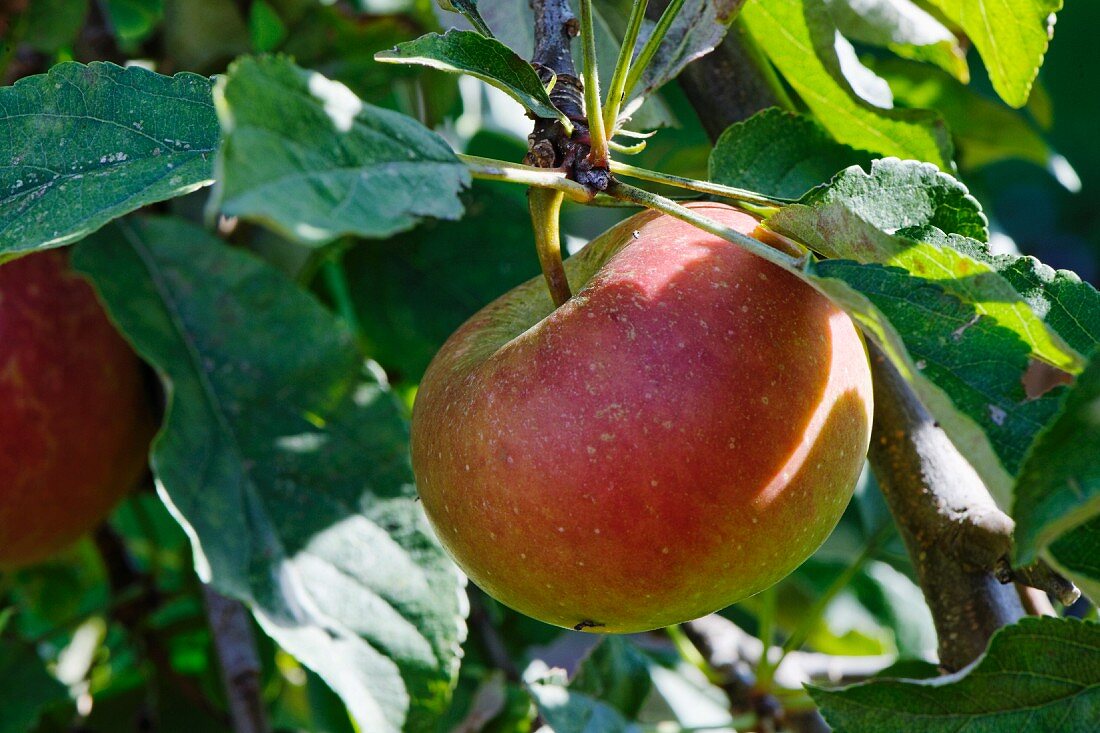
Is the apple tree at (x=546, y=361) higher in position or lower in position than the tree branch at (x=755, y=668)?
higher

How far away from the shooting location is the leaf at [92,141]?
552mm

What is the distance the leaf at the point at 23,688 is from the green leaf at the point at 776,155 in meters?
0.90

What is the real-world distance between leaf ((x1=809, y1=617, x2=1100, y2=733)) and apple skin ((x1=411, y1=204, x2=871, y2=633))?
96 millimetres

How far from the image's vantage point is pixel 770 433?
52 centimetres

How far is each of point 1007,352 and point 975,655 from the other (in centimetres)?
29

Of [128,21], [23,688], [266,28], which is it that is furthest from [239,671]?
[128,21]

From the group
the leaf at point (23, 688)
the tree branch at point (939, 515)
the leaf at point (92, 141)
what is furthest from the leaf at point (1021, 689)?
the leaf at point (23, 688)

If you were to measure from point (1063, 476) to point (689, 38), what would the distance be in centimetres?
37

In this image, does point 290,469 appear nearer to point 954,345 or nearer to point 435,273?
point 435,273

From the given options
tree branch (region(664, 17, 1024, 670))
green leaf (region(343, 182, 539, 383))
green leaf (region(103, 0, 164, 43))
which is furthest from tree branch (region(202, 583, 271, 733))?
green leaf (region(103, 0, 164, 43))

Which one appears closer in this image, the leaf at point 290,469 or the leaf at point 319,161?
the leaf at point 319,161

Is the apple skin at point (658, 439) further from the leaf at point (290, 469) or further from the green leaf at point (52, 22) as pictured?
the green leaf at point (52, 22)

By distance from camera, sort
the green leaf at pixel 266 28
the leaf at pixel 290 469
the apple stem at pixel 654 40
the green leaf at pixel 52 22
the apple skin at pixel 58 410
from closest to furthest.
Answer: the apple stem at pixel 654 40
the leaf at pixel 290 469
the apple skin at pixel 58 410
the green leaf at pixel 52 22
the green leaf at pixel 266 28

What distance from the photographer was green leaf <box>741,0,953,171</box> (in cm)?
74
